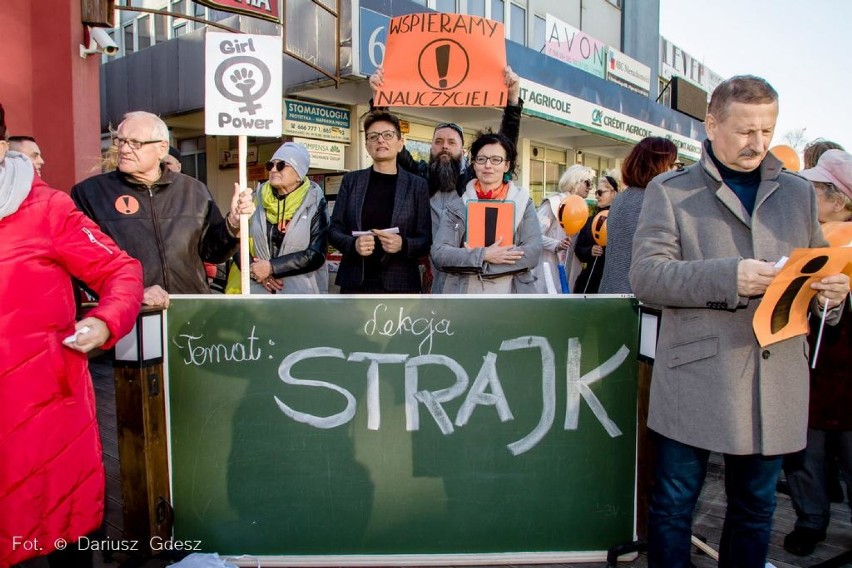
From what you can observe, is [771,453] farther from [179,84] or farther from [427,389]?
[179,84]

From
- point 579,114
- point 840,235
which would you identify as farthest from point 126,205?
point 579,114

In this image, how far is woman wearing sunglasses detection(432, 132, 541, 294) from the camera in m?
3.13

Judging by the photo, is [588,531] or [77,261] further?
[588,531]

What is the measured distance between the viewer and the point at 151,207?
2789mm

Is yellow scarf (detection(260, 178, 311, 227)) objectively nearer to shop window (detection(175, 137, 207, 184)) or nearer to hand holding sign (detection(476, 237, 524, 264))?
hand holding sign (detection(476, 237, 524, 264))

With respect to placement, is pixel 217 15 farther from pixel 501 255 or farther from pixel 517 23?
pixel 501 255

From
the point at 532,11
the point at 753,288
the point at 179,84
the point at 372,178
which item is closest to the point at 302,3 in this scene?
the point at 179,84

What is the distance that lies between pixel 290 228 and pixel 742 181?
254 cm

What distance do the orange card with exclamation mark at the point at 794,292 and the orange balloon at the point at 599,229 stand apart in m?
3.40

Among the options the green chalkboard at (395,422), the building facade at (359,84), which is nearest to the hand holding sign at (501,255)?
the green chalkboard at (395,422)

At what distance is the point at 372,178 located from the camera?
12.6 ft

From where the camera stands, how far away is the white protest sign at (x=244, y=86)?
107 inches

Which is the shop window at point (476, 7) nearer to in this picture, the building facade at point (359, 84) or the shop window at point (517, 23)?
the building facade at point (359, 84)

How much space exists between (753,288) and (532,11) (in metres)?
14.5
